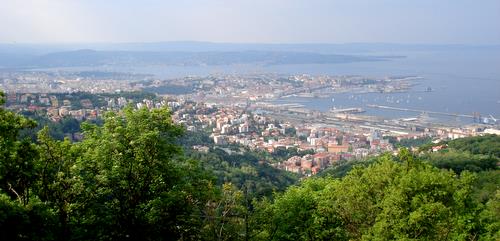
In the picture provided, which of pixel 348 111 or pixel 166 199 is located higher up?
pixel 166 199

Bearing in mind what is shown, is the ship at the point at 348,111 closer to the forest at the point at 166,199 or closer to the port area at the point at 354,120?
the port area at the point at 354,120

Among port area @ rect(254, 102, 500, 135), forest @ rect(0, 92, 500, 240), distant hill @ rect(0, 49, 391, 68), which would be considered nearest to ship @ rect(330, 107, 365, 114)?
port area @ rect(254, 102, 500, 135)

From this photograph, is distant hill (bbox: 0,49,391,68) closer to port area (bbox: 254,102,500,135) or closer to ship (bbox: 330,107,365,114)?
port area (bbox: 254,102,500,135)

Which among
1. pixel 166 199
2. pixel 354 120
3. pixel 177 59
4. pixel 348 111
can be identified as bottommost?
pixel 354 120

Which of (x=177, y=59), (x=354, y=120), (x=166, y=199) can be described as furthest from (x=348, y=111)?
(x=177, y=59)

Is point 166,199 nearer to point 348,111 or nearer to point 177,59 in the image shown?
point 348,111

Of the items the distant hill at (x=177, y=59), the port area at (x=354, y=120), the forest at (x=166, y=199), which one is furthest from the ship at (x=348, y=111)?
the distant hill at (x=177, y=59)

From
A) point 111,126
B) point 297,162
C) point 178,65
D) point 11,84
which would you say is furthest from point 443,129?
point 178,65

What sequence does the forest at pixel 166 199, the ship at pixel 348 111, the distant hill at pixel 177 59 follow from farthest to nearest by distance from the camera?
the distant hill at pixel 177 59 < the ship at pixel 348 111 < the forest at pixel 166 199
